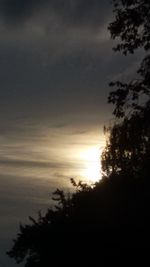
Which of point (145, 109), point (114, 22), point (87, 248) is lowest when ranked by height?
point (87, 248)

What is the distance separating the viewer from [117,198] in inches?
1487

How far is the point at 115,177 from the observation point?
134 feet

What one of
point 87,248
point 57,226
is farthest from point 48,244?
point 87,248

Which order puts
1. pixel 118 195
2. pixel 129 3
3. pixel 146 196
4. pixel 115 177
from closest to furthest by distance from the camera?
pixel 129 3, pixel 146 196, pixel 118 195, pixel 115 177


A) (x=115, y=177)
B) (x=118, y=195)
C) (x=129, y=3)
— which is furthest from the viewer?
(x=115, y=177)

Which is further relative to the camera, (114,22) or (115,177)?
(115,177)

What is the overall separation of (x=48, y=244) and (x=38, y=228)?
2.95 metres

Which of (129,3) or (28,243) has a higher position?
(129,3)

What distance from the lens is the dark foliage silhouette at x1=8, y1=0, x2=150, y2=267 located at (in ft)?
109

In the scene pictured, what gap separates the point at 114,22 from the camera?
110 ft

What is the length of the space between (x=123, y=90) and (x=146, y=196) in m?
6.10

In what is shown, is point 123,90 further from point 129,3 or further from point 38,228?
point 38,228

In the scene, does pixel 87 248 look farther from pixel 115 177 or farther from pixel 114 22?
pixel 114 22

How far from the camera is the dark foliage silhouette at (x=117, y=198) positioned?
3328 cm
